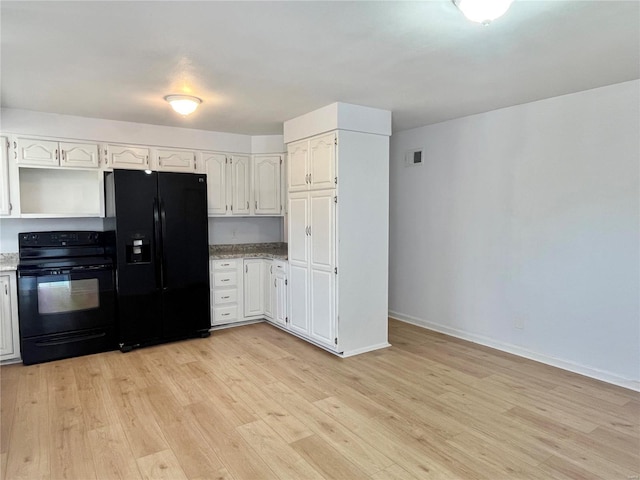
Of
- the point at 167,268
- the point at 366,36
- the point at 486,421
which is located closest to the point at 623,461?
the point at 486,421

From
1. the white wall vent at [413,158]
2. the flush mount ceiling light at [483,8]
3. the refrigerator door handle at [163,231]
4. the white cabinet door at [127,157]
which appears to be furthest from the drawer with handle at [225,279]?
the flush mount ceiling light at [483,8]

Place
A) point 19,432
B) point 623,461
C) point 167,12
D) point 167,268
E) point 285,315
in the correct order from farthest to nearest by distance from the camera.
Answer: point 285,315 → point 167,268 → point 19,432 → point 623,461 → point 167,12

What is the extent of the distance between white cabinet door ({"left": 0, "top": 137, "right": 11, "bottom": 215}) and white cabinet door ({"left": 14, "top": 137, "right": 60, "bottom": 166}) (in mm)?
85

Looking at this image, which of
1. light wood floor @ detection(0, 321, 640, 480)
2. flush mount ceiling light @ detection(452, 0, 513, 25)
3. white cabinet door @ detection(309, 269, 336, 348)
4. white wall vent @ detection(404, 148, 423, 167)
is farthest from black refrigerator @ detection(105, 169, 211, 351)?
flush mount ceiling light @ detection(452, 0, 513, 25)

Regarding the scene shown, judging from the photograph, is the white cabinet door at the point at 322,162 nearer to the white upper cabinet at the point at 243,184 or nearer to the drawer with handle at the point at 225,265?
the white upper cabinet at the point at 243,184

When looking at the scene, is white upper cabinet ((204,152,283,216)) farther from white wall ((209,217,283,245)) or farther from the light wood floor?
the light wood floor

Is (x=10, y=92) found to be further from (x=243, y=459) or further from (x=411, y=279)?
(x=411, y=279)

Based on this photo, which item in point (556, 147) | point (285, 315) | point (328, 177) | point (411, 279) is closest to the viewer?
point (556, 147)

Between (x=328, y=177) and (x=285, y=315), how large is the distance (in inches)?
69.3

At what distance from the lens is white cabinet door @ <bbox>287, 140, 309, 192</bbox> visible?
163 inches

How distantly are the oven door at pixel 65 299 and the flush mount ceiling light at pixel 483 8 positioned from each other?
3807 mm

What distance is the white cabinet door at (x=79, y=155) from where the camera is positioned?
4.08m

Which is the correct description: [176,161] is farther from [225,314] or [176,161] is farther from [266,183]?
[225,314]

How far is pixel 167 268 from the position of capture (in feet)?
14.0
